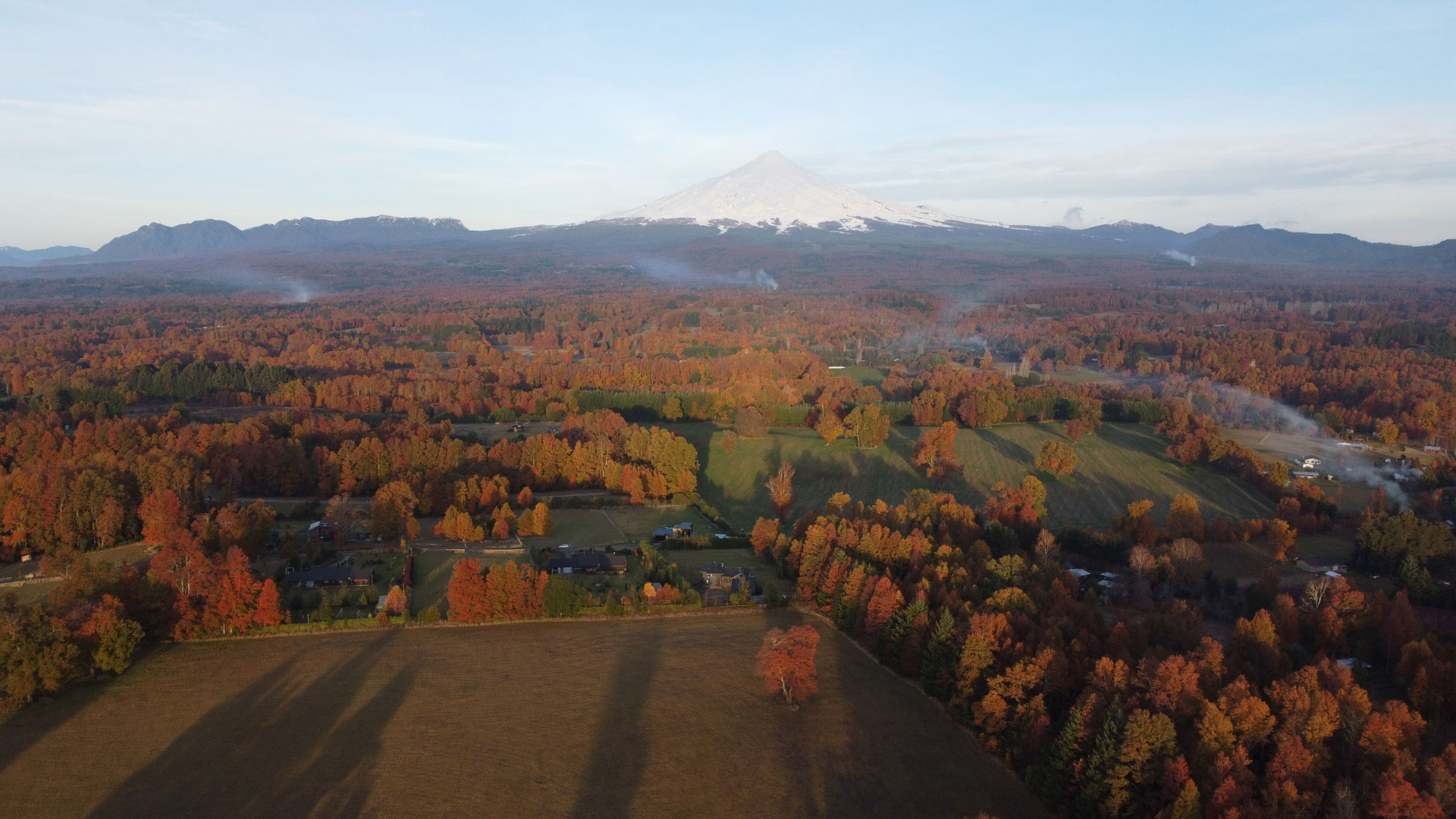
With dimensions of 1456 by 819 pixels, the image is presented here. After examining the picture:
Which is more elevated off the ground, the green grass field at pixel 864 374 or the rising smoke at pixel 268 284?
the rising smoke at pixel 268 284

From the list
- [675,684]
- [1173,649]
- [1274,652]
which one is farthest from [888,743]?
[1274,652]

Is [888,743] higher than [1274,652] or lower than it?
lower

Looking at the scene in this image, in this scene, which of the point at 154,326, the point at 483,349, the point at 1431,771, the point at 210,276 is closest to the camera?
the point at 1431,771

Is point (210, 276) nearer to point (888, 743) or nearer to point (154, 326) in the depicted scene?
point (154, 326)

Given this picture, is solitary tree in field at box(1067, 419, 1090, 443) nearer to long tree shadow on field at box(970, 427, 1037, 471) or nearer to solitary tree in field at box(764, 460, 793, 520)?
long tree shadow on field at box(970, 427, 1037, 471)

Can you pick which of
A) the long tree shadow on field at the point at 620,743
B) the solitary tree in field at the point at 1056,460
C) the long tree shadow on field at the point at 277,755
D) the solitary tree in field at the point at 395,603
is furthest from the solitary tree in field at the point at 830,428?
the long tree shadow on field at the point at 277,755

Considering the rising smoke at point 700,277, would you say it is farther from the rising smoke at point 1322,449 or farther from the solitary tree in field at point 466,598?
the solitary tree in field at point 466,598

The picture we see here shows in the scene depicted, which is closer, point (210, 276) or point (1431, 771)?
point (1431, 771)
